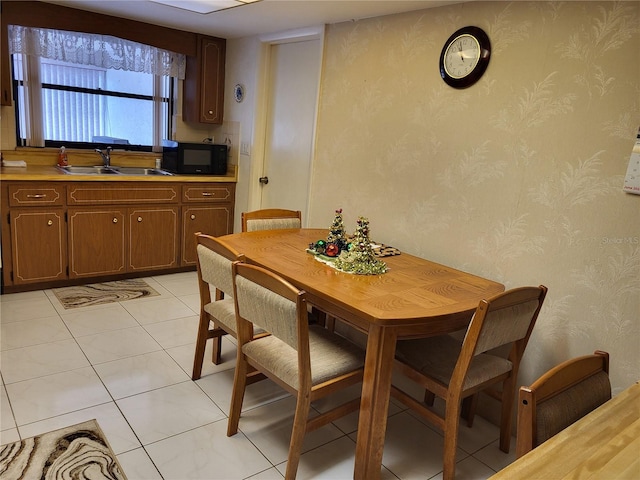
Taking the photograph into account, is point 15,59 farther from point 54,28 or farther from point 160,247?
point 160,247

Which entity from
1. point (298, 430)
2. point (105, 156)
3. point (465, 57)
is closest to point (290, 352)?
point (298, 430)

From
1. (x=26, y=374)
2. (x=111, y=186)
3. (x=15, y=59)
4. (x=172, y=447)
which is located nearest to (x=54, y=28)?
(x=15, y=59)

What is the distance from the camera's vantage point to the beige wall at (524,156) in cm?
185

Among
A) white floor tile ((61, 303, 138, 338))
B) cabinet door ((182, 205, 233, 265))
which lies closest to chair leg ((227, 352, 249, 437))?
white floor tile ((61, 303, 138, 338))

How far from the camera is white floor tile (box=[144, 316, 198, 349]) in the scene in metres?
2.89

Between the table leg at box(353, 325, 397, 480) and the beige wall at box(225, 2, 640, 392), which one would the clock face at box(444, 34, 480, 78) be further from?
the table leg at box(353, 325, 397, 480)

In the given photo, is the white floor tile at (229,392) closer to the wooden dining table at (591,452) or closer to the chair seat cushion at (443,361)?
the chair seat cushion at (443,361)

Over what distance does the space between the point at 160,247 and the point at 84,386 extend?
5.86 ft

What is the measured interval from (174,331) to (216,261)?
117 cm

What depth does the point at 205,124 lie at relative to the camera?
4.56 metres

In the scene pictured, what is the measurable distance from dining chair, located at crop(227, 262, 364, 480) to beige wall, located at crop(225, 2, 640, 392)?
2.96 feet

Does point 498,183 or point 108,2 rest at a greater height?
point 108,2

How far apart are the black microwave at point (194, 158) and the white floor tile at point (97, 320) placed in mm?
1370

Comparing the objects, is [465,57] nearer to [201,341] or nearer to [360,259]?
[360,259]
